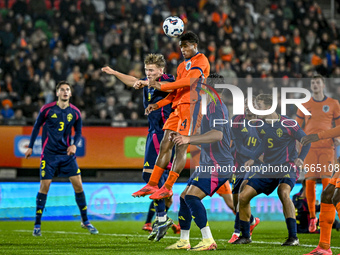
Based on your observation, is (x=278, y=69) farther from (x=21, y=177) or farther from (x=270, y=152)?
(x=270, y=152)

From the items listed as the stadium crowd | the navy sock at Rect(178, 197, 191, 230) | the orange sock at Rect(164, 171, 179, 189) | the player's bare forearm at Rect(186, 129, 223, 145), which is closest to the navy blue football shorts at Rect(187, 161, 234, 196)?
the navy sock at Rect(178, 197, 191, 230)

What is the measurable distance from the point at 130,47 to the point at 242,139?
910 centimetres

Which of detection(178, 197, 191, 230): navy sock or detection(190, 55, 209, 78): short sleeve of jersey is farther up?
detection(190, 55, 209, 78): short sleeve of jersey

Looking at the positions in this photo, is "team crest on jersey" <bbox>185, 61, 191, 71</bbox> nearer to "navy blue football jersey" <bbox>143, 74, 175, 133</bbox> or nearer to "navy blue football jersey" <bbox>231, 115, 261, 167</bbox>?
"navy blue football jersey" <bbox>143, 74, 175, 133</bbox>

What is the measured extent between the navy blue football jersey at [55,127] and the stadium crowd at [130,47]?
4047mm

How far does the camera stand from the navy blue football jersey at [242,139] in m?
8.58

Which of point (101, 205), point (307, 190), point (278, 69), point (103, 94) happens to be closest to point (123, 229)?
point (101, 205)

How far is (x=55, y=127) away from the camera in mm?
Answer: 9602

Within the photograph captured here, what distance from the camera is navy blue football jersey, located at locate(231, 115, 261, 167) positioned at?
8.58 meters

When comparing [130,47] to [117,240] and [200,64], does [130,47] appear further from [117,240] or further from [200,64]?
[200,64]

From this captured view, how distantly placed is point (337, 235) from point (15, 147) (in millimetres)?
7539

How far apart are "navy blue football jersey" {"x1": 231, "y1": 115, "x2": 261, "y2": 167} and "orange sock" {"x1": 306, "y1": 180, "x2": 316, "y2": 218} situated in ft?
5.84

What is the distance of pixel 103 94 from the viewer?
15891 mm

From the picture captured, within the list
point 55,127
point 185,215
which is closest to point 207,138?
point 185,215
